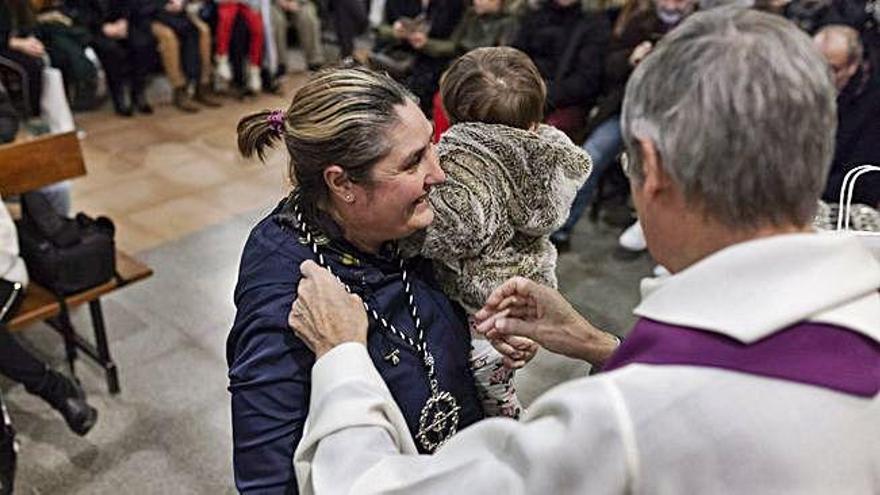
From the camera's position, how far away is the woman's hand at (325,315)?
3.93ft

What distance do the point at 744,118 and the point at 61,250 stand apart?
2.32 meters

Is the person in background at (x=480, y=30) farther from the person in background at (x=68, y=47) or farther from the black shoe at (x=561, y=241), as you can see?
the person in background at (x=68, y=47)

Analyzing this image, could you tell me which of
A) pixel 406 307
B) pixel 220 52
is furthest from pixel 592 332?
pixel 220 52

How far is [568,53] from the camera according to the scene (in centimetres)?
401

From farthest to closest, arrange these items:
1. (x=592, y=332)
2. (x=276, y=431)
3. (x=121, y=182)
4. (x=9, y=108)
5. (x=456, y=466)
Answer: (x=121, y=182) < (x=9, y=108) < (x=592, y=332) < (x=276, y=431) < (x=456, y=466)

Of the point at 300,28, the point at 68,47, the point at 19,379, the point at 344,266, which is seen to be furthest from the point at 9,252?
the point at 300,28

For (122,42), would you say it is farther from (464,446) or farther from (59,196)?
(464,446)

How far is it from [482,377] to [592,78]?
2592mm

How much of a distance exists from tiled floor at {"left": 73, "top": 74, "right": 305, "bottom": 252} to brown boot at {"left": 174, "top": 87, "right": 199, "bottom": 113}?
0.05 metres

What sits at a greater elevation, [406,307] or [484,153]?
[484,153]

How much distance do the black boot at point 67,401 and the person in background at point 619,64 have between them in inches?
78.7

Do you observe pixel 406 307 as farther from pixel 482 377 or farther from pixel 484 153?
pixel 484 153

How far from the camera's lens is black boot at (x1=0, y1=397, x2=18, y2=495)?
7.65 feet

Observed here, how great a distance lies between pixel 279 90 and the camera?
591cm
